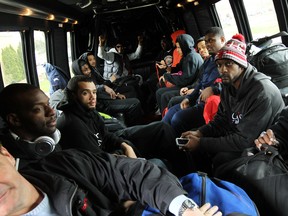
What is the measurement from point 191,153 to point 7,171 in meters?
1.94

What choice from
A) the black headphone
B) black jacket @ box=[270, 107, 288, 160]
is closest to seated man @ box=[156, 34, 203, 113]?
black jacket @ box=[270, 107, 288, 160]

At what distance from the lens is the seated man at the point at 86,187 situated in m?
1.15

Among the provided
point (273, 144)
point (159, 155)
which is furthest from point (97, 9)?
point (273, 144)

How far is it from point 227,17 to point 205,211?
5.72m

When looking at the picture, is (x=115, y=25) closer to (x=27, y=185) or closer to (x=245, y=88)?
(x=245, y=88)

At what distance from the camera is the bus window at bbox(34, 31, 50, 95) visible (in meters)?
4.74

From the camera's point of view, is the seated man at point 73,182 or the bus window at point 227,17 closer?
the seated man at point 73,182

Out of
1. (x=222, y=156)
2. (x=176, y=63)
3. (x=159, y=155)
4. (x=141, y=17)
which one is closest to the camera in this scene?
(x=222, y=156)

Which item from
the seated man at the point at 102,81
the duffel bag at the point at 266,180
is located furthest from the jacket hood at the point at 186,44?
the duffel bag at the point at 266,180

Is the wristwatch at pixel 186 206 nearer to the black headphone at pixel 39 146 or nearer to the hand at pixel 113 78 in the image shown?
the black headphone at pixel 39 146

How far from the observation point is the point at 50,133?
6.84ft

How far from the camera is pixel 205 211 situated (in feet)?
4.26

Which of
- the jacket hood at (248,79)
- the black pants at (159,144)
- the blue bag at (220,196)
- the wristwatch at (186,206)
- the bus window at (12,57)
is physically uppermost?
the bus window at (12,57)

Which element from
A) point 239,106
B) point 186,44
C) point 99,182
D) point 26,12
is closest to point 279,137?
point 239,106
